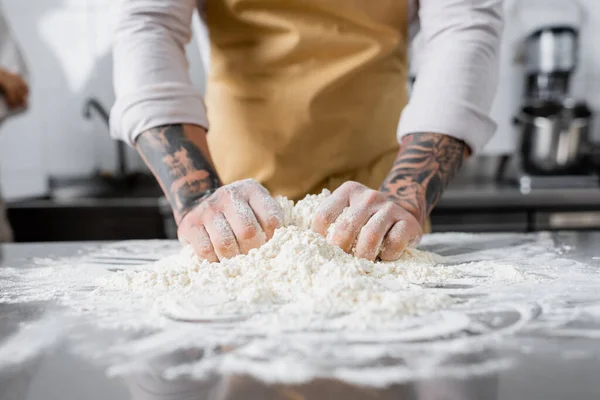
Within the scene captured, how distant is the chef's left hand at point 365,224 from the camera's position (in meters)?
0.66

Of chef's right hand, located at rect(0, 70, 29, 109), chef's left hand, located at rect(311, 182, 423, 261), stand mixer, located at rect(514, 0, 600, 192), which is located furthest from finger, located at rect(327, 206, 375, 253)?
chef's right hand, located at rect(0, 70, 29, 109)

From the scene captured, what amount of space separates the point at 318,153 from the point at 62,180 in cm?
161

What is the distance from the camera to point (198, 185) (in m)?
0.77

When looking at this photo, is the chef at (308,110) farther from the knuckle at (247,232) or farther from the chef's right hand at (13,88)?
the chef's right hand at (13,88)

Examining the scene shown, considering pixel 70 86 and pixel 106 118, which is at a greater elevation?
pixel 70 86

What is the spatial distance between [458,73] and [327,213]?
1.07 feet

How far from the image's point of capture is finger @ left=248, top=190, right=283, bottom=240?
0.67 m

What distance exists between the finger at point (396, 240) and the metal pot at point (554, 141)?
1.42 metres

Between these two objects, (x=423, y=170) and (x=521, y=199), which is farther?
(x=521, y=199)

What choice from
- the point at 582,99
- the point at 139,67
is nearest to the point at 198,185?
the point at 139,67

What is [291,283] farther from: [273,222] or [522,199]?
[522,199]

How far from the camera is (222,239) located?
66cm

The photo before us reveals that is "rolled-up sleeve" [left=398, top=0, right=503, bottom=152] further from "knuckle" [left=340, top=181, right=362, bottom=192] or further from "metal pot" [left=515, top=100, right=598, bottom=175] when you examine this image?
"metal pot" [left=515, top=100, right=598, bottom=175]

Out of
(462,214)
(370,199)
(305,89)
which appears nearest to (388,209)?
(370,199)
